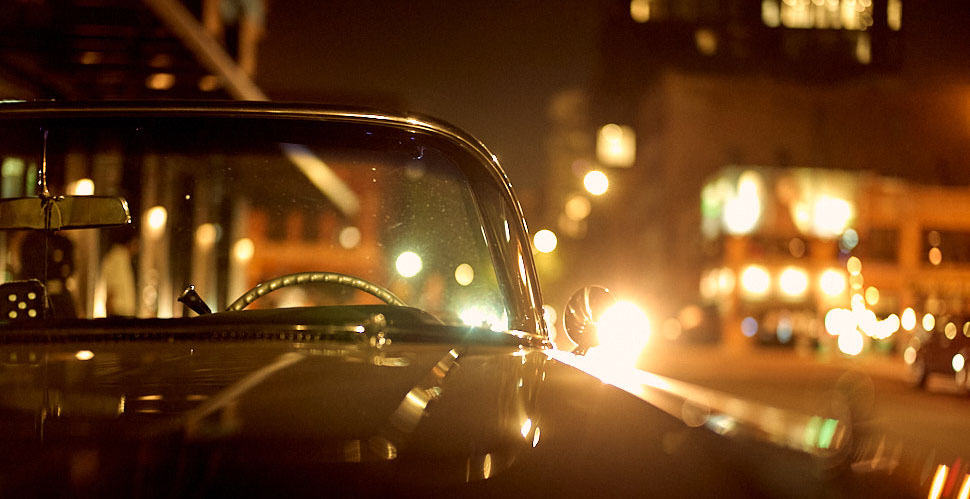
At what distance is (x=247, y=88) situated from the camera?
1065 cm

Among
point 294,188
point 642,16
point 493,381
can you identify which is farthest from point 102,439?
point 642,16

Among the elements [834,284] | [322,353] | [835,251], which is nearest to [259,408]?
[322,353]

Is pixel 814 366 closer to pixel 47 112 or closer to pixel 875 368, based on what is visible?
pixel 875 368

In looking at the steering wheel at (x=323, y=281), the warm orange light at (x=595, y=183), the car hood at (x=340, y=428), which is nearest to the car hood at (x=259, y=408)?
the car hood at (x=340, y=428)

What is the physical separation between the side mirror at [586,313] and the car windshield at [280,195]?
17 centimetres

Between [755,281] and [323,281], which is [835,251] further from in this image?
[323,281]

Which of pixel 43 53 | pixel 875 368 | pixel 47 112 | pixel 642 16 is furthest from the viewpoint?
pixel 642 16

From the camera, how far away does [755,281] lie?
61.3 m

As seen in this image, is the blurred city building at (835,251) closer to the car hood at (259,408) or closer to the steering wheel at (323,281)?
Result: the steering wheel at (323,281)

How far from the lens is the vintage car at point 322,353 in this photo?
1.33 m

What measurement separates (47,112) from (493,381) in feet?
4.12

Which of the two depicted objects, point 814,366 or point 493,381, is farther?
point 814,366

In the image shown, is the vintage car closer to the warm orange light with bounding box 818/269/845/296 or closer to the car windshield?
the car windshield

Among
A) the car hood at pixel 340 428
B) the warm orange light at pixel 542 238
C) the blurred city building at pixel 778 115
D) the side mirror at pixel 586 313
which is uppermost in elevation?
the blurred city building at pixel 778 115
